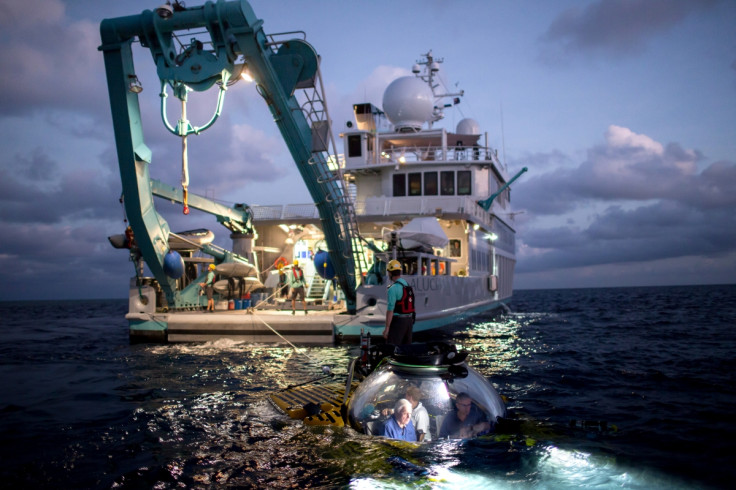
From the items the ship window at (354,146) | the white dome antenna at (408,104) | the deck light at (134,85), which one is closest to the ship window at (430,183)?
the ship window at (354,146)

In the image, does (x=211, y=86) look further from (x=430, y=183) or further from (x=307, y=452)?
(x=430, y=183)

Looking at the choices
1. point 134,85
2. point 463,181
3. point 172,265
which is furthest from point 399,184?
point 134,85

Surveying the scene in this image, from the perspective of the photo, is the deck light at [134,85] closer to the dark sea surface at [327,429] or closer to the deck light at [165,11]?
the deck light at [165,11]

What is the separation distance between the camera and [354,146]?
2561 cm

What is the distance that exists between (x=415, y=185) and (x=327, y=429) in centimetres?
1939

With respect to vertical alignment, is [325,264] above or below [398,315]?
above

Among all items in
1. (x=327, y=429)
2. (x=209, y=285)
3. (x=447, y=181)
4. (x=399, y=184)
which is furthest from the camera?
(x=399, y=184)

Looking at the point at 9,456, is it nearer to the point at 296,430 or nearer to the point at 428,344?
the point at 296,430

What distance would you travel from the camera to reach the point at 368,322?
13.5 metres

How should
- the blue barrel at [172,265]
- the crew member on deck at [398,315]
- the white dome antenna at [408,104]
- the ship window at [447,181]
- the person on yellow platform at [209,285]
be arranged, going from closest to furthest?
the crew member on deck at [398,315], the blue barrel at [172,265], the person on yellow platform at [209,285], the ship window at [447,181], the white dome antenna at [408,104]

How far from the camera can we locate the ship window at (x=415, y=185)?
2394 cm

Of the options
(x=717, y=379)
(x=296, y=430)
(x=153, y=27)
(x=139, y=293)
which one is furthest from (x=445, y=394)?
(x=139, y=293)

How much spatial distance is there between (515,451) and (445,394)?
2.86ft

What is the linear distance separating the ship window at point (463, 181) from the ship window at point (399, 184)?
2559 millimetres
